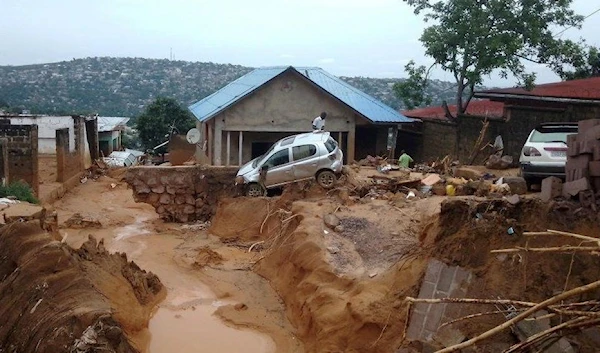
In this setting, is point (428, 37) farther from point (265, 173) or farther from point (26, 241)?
point (26, 241)

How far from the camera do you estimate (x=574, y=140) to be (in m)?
8.40

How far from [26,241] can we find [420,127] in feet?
58.8

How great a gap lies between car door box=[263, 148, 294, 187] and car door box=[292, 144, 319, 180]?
0.57 feet

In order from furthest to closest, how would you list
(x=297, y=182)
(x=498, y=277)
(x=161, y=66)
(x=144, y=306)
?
(x=161, y=66)
(x=297, y=182)
(x=144, y=306)
(x=498, y=277)

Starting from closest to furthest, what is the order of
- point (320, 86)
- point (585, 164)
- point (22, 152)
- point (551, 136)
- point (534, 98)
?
point (585, 164) → point (551, 136) → point (534, 98) → point (22, 152) → point (320, 86)

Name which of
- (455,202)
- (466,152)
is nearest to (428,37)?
(466,152)

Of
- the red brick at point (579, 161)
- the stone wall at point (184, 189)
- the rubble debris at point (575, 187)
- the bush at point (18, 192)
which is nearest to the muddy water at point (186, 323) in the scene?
the stone wall at point (184, 189)

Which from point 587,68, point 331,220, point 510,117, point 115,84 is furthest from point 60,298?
point 115,84

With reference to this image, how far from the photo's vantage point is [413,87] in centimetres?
2300

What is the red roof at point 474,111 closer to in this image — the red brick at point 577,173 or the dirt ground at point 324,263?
the dirt ground at point 324,263

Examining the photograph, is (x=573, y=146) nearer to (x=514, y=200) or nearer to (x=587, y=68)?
(x=514, y=200)

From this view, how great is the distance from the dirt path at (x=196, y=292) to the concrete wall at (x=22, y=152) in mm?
1690

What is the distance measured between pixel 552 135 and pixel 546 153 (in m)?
0.51

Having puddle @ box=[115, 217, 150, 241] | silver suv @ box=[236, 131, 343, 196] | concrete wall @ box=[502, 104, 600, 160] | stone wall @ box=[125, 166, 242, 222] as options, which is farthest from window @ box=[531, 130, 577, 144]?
puddle @ box=[115, 217, 150, 241]
